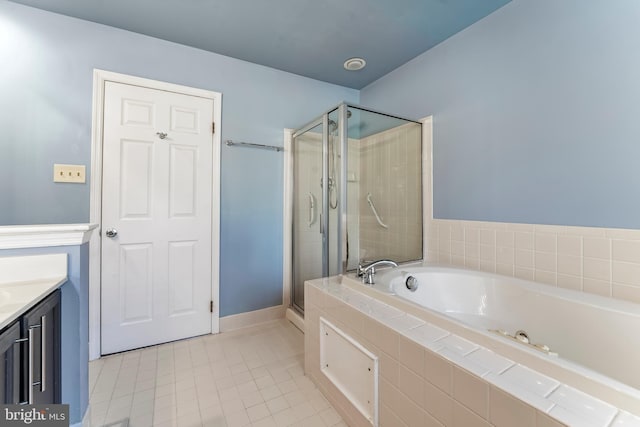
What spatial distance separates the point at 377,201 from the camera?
2.32m

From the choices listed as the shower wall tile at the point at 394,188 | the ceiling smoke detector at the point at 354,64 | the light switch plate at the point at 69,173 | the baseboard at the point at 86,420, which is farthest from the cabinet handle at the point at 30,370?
the ceiling smoke detector at the point at 354,64

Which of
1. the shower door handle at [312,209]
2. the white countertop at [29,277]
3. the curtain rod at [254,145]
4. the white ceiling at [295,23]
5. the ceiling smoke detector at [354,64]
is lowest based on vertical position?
the white countertop at [29,277]

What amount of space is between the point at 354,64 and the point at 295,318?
7.72ft

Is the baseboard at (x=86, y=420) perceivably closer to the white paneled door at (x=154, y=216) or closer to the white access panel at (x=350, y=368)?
the white paneled door at (x=154, y=216)

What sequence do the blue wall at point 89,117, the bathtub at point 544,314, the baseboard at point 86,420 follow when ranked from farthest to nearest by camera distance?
the blue wall at point 89,117 → the baseboard at point 86,420 → the bathtub at point 544,314

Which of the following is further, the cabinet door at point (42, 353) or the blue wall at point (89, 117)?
the blue wall at point (89, 117)

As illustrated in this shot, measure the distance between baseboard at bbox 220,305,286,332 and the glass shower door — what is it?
17 centimetres

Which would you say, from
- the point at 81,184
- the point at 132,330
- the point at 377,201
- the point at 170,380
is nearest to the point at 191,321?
the point at 132,330

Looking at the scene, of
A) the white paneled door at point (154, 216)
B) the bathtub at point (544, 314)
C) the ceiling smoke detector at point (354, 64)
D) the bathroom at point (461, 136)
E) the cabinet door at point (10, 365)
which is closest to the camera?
the cabinet door at point (10, 365)

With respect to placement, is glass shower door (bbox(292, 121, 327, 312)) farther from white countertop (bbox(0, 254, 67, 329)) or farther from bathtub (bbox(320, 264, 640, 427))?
white countertop (bbox(0, 254, 67, 329))

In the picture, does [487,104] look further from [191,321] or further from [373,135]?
[191,321]

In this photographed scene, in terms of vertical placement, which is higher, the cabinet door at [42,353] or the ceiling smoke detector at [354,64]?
the ceiling smoke detector at [354,64]

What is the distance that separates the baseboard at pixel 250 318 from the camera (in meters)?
2.29

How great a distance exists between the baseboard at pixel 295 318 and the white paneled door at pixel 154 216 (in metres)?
0.69
